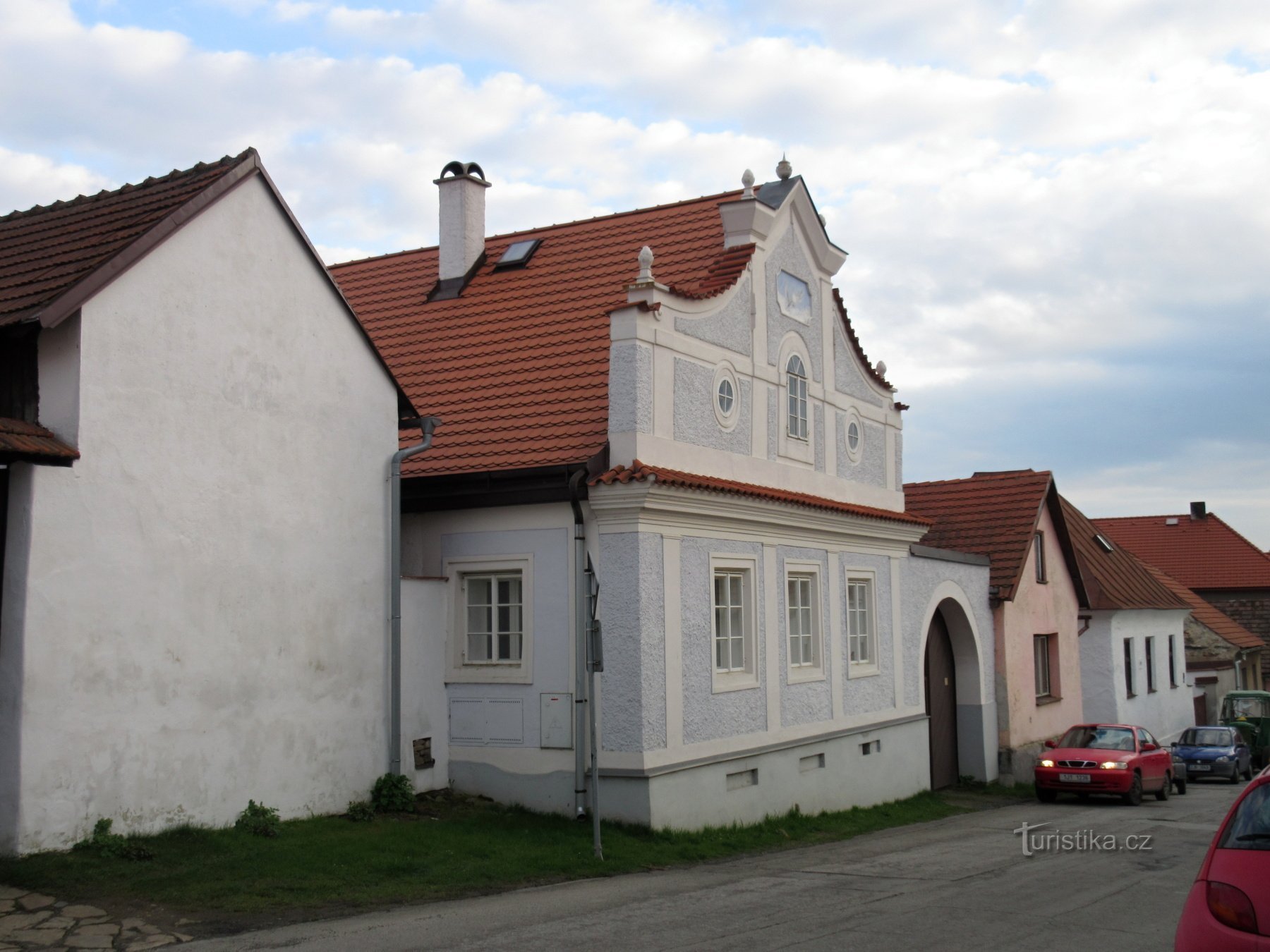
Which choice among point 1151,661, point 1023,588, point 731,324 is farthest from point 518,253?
point 1151,661

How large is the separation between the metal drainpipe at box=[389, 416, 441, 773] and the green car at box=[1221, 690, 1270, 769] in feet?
94.3

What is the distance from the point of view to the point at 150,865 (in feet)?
32.8

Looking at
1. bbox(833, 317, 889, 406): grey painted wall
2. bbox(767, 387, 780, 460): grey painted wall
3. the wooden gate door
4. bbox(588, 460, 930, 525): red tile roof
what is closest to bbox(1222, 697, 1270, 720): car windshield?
the wooden gate door

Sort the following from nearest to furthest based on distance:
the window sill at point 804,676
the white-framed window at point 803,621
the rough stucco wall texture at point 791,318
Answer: the window sill at point 804,676, the white-framed window at point 803,621, the rough stucco wall texture at point 791,318

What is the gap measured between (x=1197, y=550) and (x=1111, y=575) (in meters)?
27.4

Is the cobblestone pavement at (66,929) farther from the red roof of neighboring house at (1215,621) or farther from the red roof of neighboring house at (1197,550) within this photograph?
the red roof of neighboring house at (1197,550)

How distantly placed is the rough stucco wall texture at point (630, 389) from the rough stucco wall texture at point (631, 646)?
123 centimetres

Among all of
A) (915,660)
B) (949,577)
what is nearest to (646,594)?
(915,660)

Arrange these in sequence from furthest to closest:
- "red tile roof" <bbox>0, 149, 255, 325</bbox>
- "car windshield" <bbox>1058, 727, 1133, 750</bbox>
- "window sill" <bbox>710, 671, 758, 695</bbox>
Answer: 1. "car windshield" <bbox>1058, 727, 1133, 750</bbox>
2. "window sill" <bbox>710, 671, 758, 695</bbox>
3. "red tile roof" <bbox>0, 149, 255, 325</bbox>

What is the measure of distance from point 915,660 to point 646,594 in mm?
8540

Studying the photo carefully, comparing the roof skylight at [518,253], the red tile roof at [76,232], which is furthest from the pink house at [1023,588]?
the red tile roof at [76,232]

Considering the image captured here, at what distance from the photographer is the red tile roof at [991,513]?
2531cm

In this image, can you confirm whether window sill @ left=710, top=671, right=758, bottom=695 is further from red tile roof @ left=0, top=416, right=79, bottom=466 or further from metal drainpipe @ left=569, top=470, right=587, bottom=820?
A: red tile roof @ left=0, top=416, right=79, bottom=466

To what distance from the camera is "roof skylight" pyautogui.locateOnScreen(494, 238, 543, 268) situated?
762 inches
